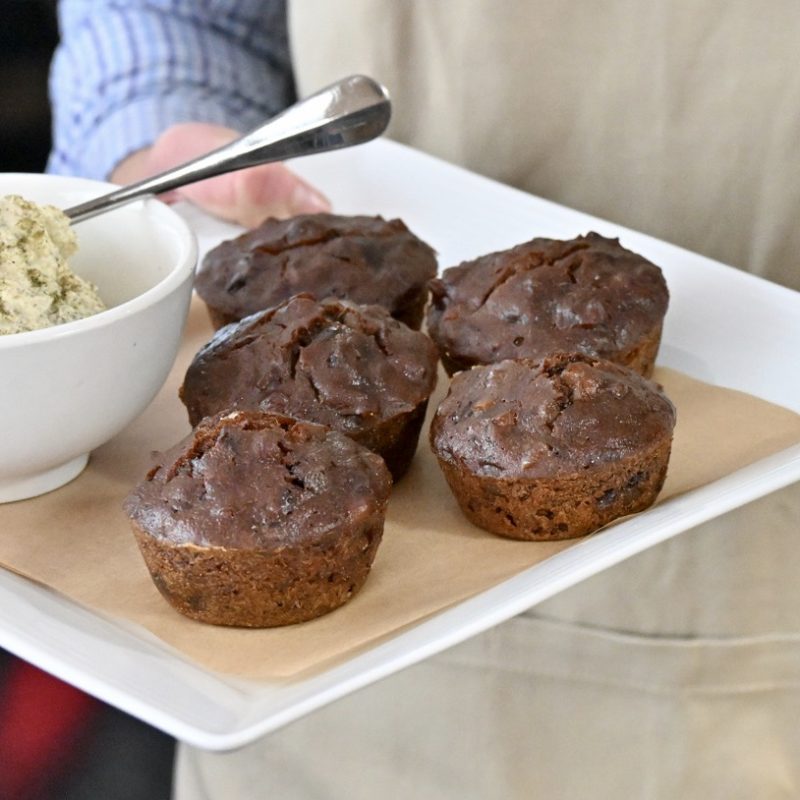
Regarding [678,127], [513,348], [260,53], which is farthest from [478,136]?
[260,53]

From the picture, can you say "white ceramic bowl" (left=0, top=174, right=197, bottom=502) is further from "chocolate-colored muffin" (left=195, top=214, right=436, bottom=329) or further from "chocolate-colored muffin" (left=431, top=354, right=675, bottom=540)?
"chocolate-colored muffin" (left=431, top=354, right=675, bottom=540)

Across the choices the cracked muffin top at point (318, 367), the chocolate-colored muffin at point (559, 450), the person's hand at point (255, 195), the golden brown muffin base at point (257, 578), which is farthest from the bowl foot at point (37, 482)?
the person's hand at point (255, 195)

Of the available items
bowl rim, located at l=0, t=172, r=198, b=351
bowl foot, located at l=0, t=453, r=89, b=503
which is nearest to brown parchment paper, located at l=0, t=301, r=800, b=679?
bowl foot, located at l=0, t=453, r=89, b=503

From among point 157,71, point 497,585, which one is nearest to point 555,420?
point 497,585

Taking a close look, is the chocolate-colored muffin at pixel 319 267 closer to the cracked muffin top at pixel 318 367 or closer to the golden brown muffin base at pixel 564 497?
the cracked muffin top at pixel 318 367

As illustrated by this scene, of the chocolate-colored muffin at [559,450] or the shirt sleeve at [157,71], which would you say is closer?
the chocolate-colored muffin at [559,450]

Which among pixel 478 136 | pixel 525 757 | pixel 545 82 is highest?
pixel 545 82

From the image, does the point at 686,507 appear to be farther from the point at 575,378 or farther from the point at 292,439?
the point at 292,439
